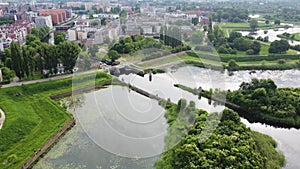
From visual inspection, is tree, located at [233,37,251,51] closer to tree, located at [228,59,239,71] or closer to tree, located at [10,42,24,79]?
tree, located at [228,59,239,71]

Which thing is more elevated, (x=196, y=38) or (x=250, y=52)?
(x=196, y=38)

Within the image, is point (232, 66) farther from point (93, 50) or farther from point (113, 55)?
point (93, 50)

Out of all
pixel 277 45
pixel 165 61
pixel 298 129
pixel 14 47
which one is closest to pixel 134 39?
pixel 165 61

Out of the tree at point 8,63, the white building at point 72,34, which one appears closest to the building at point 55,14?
the white building at point 72,34

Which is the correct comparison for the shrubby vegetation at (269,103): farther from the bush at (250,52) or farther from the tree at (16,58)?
the tree at (16,58)

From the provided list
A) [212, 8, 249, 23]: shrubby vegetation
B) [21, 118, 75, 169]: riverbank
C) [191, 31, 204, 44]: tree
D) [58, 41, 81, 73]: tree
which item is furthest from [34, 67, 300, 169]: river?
[212, 8, 249, 23]: shrubby vegetation

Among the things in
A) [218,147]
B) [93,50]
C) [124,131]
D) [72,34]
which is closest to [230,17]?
[72,34]
